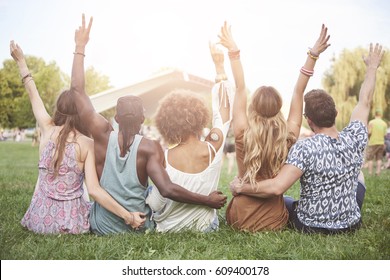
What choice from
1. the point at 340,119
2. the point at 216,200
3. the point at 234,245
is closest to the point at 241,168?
the point at 216,200

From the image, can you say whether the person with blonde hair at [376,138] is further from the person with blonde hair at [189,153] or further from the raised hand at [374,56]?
the person with blonde hair at [189,153]

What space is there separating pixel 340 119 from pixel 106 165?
10.5m

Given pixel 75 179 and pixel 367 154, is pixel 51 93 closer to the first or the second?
pixel 75 179

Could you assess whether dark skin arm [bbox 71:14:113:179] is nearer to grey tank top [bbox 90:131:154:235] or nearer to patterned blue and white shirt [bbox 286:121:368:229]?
grey tank top [bbox 90:131:154:235]

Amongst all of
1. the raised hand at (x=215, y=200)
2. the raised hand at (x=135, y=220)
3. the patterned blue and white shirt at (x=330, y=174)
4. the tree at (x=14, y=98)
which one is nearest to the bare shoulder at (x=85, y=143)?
the raised hand at (x=135, y=220)

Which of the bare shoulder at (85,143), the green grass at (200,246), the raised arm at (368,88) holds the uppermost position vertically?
the raised arm at (368,88)

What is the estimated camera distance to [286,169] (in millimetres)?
3553

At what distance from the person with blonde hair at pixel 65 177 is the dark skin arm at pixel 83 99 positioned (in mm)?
129

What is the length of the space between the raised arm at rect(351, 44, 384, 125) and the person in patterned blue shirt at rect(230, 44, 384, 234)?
0.02 metres

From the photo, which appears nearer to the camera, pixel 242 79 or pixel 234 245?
pixel 234 245

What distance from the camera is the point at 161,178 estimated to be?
3.57 m

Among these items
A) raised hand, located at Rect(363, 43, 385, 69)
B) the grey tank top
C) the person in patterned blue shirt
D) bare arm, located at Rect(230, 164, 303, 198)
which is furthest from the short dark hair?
the grey tank top

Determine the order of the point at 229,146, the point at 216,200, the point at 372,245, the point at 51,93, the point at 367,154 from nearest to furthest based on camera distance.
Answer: the point at 372,245 → the point at 216,200 → the point at 51,93 → the point at 367,154 → the point at 229,146

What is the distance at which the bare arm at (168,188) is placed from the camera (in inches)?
140
